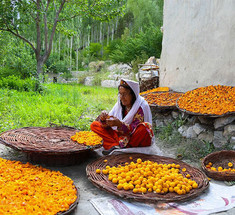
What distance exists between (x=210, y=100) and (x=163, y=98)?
1065mm

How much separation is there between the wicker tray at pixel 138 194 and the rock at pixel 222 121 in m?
1.04

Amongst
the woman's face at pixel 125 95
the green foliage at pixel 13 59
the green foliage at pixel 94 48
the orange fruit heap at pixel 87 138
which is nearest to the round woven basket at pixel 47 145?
the orange fruit heap at pixel 87 138

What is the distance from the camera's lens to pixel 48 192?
2.19 m

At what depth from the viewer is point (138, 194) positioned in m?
2.24

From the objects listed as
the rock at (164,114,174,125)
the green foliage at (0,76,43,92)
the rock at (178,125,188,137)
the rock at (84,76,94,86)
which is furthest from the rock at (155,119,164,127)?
the rock at (84,76,94,86)

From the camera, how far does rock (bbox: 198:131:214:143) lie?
12.3 ft

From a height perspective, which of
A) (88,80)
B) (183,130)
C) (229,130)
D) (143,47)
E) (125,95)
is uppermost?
(143,47)

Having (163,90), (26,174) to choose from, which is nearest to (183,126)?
(163,90)

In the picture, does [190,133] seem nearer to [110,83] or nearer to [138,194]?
[138,194]

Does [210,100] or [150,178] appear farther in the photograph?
[210,100]

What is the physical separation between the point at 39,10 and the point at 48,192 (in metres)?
6.35

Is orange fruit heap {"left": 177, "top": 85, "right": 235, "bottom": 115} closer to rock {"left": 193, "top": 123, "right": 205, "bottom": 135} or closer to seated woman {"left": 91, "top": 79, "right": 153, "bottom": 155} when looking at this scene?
rock {"left": 193, "top": 123, "right": 205, "bottom": 135}

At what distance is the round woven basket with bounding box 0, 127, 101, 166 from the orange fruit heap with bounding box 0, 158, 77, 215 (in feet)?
0.73

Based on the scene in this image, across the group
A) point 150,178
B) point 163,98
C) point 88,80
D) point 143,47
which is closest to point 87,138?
point 150,178
